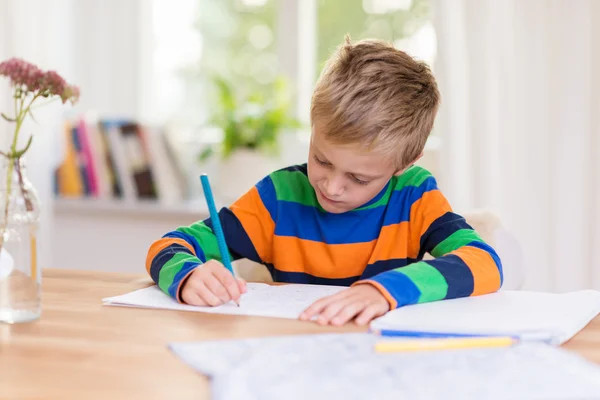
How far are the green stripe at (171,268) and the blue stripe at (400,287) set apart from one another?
289 millimetres

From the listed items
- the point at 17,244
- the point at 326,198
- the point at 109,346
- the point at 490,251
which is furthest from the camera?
the point at 326,198

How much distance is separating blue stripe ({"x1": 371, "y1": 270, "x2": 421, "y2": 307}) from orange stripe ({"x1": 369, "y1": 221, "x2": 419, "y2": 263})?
1.15ft

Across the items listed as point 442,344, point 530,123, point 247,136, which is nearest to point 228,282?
point 442,344

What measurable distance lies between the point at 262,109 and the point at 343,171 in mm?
1400

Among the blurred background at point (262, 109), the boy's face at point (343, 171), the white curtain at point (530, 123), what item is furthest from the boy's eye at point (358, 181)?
the white curtain at point (530, 123)

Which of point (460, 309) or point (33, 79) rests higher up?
point (33, 79)

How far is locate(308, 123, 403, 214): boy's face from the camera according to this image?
1.20 meters

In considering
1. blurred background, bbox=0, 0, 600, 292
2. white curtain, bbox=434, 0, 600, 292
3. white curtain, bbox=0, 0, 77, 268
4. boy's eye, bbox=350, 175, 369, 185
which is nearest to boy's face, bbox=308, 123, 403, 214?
boy's eye, bbox=350, 175, 369, 185

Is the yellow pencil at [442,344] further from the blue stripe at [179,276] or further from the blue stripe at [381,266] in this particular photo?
the blue stripe at [381,266]

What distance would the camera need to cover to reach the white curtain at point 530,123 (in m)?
2.12

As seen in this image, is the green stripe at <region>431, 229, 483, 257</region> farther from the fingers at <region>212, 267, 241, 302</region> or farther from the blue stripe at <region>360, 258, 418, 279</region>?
the fingers at <region>212, 267, 241, 302</region>

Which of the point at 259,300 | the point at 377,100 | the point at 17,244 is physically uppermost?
the point at 377,100

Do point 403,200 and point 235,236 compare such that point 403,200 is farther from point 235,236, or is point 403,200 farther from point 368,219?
point 235,236

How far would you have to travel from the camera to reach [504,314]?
0.93 meters
